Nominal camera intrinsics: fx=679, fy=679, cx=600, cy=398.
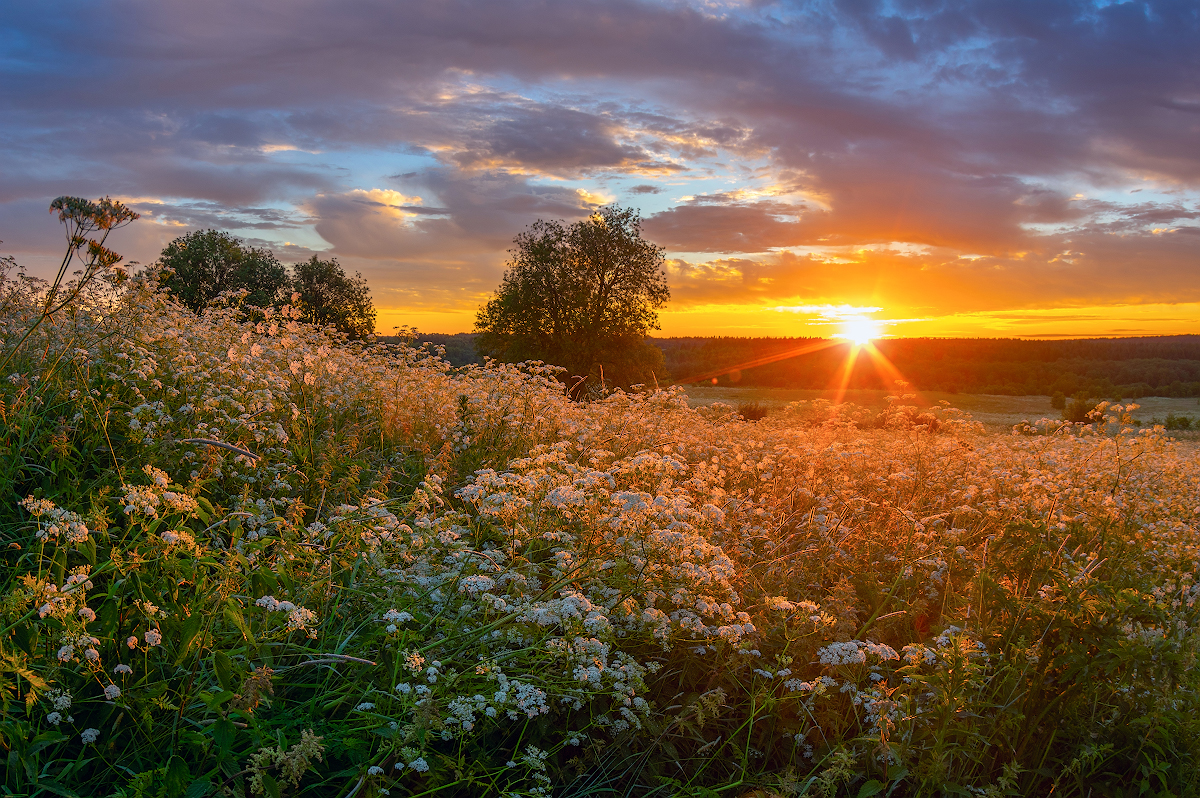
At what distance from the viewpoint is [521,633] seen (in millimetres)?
3736

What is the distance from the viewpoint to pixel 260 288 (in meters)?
36.2

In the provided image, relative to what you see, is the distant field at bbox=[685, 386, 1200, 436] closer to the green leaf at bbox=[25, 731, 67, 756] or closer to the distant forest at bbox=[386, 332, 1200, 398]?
the distant forest at bbox=[386, 332, 1200, 398]

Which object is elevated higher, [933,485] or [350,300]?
[350,300]

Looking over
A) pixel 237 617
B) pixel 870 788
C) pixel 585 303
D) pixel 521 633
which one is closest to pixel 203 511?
pixel 237 617

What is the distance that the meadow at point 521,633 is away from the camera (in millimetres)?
3256

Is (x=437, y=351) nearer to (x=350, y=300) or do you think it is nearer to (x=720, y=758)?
(x=720, y=758)

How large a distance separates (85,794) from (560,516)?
2763 millimetres

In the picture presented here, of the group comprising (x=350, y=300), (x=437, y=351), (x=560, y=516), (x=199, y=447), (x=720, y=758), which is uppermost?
(x=350, y=300)

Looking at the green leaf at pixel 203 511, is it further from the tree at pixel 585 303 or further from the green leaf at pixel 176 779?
the tree at pixel 585 303

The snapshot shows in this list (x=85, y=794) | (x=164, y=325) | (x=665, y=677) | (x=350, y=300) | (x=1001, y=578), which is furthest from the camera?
(x=350, y=300)

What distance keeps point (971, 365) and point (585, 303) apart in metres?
35.6

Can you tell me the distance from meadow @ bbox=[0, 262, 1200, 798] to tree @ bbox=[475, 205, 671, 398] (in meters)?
28.4

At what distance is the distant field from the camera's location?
111 ft

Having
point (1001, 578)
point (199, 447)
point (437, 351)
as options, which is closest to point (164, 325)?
point (199, 447)
